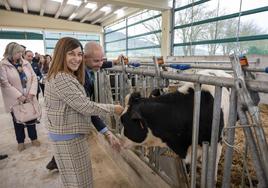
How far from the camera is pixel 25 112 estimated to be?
2814 millimetres

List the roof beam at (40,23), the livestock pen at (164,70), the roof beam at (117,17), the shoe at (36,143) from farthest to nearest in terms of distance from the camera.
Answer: the roof beam at (40,23) < the roof beam at (117,17) < the shoe at (36,143) < the livestock pen at (164,70)

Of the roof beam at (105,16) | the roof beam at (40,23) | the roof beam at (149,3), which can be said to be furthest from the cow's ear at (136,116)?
the roof beam at (40,23)

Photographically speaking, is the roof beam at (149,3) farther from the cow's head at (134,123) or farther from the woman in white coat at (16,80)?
the cow's head at (134,123)

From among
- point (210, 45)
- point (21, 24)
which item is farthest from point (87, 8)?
point (210, 45)

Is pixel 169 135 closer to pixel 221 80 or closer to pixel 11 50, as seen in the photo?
pixel 221 80

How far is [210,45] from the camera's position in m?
6.61

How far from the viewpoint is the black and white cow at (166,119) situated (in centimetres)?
138

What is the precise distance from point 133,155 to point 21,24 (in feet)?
41.4

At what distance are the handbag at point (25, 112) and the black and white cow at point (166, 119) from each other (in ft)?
6.22

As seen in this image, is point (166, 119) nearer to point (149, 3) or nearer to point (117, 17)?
point (149, 3)

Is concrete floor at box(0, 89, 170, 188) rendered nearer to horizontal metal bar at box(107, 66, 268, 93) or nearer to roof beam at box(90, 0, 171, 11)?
horizontal metal bar at box(107, 66, 268, 93)

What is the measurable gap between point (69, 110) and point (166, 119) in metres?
0.62

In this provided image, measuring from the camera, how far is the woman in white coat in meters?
2.64

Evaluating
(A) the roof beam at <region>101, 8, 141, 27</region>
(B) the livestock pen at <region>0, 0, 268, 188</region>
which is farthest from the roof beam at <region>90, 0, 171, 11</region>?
(A) the roof beam at <region>101, 8, 141, 27</region>
